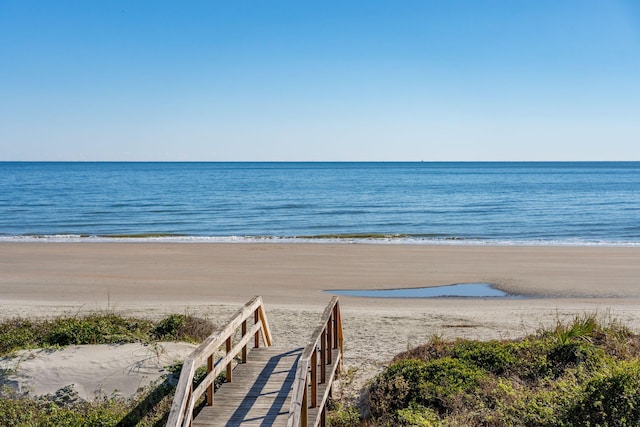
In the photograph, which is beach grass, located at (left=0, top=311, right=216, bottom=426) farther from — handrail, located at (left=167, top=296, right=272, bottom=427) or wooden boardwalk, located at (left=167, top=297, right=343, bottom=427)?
handrail, located at (left=167, top=296, right=272, bottom=427)

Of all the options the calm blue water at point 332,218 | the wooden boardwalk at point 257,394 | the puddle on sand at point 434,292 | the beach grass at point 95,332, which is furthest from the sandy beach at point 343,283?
the calm blue water at point 332,218

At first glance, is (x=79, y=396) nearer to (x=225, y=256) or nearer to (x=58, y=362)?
(x=58, y=362)

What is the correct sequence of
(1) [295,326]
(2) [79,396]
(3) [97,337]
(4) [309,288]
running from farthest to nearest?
1. (4) [309,288]
2. (1) [295,326]
3. (3) [97,337]
4. (2) [79,396]

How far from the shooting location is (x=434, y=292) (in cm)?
1778

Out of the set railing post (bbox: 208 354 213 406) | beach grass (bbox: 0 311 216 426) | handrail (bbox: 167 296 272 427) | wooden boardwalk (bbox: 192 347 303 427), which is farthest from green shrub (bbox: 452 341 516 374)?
railing post (bbox: 208 354 213 406)

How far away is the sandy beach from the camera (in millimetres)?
13594

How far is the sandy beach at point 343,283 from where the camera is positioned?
13.6 m

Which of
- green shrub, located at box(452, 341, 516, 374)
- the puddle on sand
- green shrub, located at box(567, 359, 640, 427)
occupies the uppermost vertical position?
green shrub, located at box(567, 359, 640, 427)

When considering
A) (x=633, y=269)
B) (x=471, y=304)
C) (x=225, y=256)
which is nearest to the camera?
(x=471, y=304)

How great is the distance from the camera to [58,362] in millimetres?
9086

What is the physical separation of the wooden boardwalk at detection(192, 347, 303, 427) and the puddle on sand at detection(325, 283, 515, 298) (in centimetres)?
817

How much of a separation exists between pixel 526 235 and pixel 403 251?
9.64 m

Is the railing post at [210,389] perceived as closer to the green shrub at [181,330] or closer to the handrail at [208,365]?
the handrail at [208,365]

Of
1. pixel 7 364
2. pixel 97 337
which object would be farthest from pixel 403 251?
pixel 7 364
